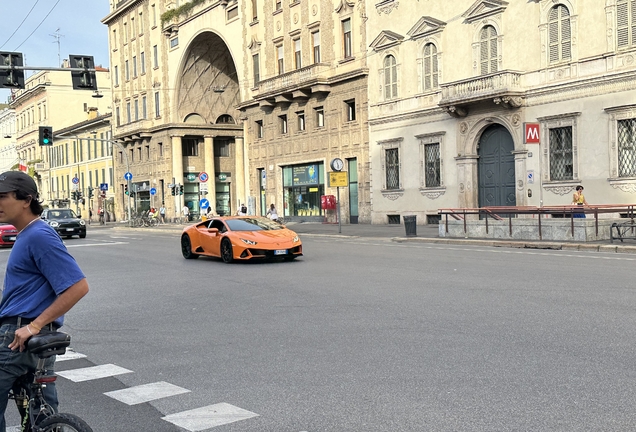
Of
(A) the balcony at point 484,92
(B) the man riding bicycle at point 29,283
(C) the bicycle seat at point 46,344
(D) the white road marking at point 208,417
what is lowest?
(D) the white road marking at point 208,417

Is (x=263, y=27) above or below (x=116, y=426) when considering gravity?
above

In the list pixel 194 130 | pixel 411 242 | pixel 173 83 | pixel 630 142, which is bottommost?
pixel 411 242

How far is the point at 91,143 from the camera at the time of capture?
265ft

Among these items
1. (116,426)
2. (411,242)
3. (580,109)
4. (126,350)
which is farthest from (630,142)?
(116,426)

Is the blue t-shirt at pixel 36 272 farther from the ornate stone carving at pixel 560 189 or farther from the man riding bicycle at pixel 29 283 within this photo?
the ornate stone carving at pixel 560 189

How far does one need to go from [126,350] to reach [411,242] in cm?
1849

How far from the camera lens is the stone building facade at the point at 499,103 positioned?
27.0 meters

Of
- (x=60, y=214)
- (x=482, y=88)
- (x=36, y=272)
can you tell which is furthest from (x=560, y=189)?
(x=36, y=272)

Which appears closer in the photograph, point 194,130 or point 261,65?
point 261,65

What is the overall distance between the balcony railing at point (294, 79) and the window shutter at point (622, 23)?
18.3m

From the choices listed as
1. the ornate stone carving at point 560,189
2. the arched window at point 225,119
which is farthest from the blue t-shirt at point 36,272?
the arched window at point 225,119

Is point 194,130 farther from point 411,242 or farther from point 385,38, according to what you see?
point 411,242

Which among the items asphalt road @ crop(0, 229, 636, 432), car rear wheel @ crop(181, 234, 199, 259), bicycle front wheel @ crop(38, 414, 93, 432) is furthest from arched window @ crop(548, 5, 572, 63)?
bicycle front wheel @ crop(38, 414, 93, 432)

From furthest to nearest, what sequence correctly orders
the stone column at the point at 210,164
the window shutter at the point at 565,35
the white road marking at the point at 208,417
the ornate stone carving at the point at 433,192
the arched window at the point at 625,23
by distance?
the stone column at the point at 210,164 → the ornate stone carving at the point at 433,192 → the window shutter at the point at 565,35 → the arched window at the point at 625,23 → the white road marking at the point at 208,417
